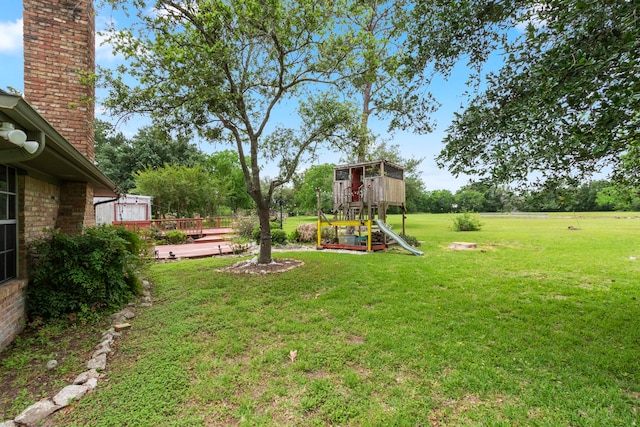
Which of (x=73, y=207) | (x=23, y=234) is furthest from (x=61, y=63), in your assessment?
(x=23, y=234)

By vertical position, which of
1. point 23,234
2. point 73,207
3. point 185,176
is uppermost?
point 185,176

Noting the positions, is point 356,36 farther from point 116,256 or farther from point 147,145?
point 147,145

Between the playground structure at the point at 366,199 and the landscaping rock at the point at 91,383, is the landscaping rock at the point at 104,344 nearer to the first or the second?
the landscaping rock at the point at 91,383

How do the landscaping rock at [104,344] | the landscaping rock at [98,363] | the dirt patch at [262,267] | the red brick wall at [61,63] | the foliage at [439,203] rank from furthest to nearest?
1. the foliage at [439,203]
2. the dirt patch at [262,267]
3. the red brick wall at [61,63]
4. the landscaping rock at [104,344]
5. the landscaping rock at [98,363]

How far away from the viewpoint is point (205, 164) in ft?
110

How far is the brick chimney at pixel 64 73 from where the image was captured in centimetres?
572

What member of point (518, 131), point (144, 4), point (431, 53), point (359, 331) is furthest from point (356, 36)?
point (359, 331)

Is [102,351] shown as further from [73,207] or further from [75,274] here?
[73,207]

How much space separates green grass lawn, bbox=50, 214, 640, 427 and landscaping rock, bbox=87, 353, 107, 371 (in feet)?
0.25

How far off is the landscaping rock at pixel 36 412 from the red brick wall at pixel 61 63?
5457 mm

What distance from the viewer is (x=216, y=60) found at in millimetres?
6082

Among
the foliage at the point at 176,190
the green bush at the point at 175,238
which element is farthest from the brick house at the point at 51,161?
the foliage at the point at 176,190

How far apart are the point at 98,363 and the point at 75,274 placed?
6.19 ft

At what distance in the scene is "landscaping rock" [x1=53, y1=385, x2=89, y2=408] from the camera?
2.54 meters
